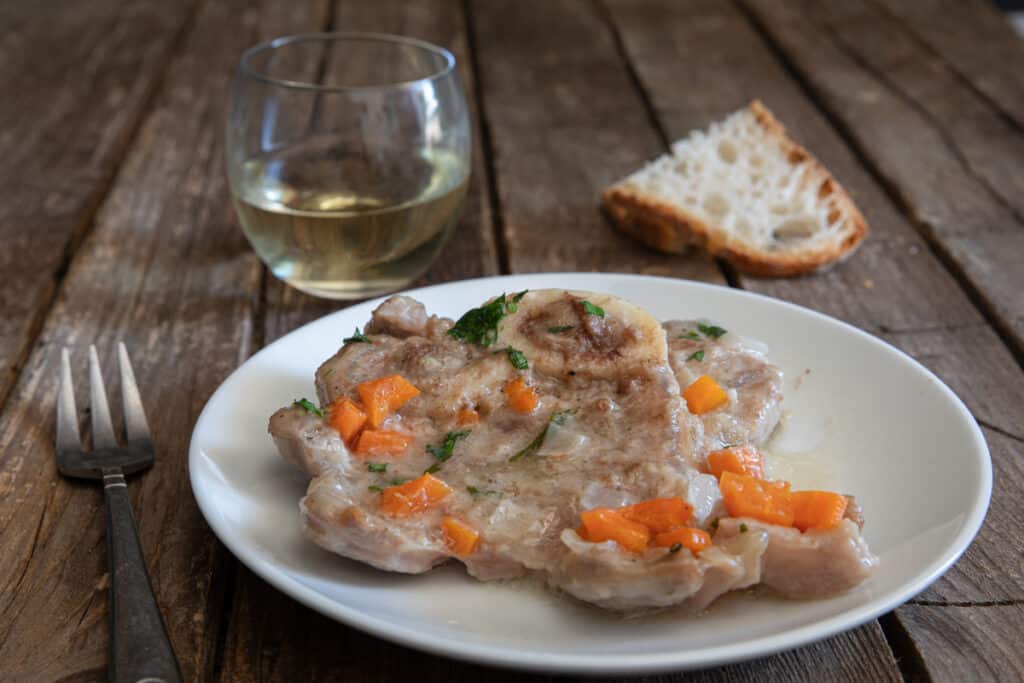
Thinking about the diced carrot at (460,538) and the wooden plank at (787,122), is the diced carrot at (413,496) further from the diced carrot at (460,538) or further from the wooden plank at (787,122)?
the wooden plank at (787,122)

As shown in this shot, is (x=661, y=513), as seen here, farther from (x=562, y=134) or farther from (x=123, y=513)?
(x=562, y=134)

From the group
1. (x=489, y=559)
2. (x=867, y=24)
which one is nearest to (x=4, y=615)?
(x=489, y=559)

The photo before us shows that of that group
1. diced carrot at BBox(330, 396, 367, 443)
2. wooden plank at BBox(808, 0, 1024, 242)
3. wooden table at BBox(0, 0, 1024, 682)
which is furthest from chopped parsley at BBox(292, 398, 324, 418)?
wooden plank at BBox(808, 0, 1024, 242)

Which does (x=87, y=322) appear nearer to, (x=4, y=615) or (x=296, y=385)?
(x=296, y=385)

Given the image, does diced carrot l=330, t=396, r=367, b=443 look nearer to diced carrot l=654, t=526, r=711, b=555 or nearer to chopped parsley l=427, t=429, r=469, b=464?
chopped parsley l=427, t=429, r=469, b=464

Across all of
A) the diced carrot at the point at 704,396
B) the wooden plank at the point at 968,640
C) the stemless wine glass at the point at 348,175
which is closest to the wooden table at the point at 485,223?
the wooden plank at the point at 968,640
